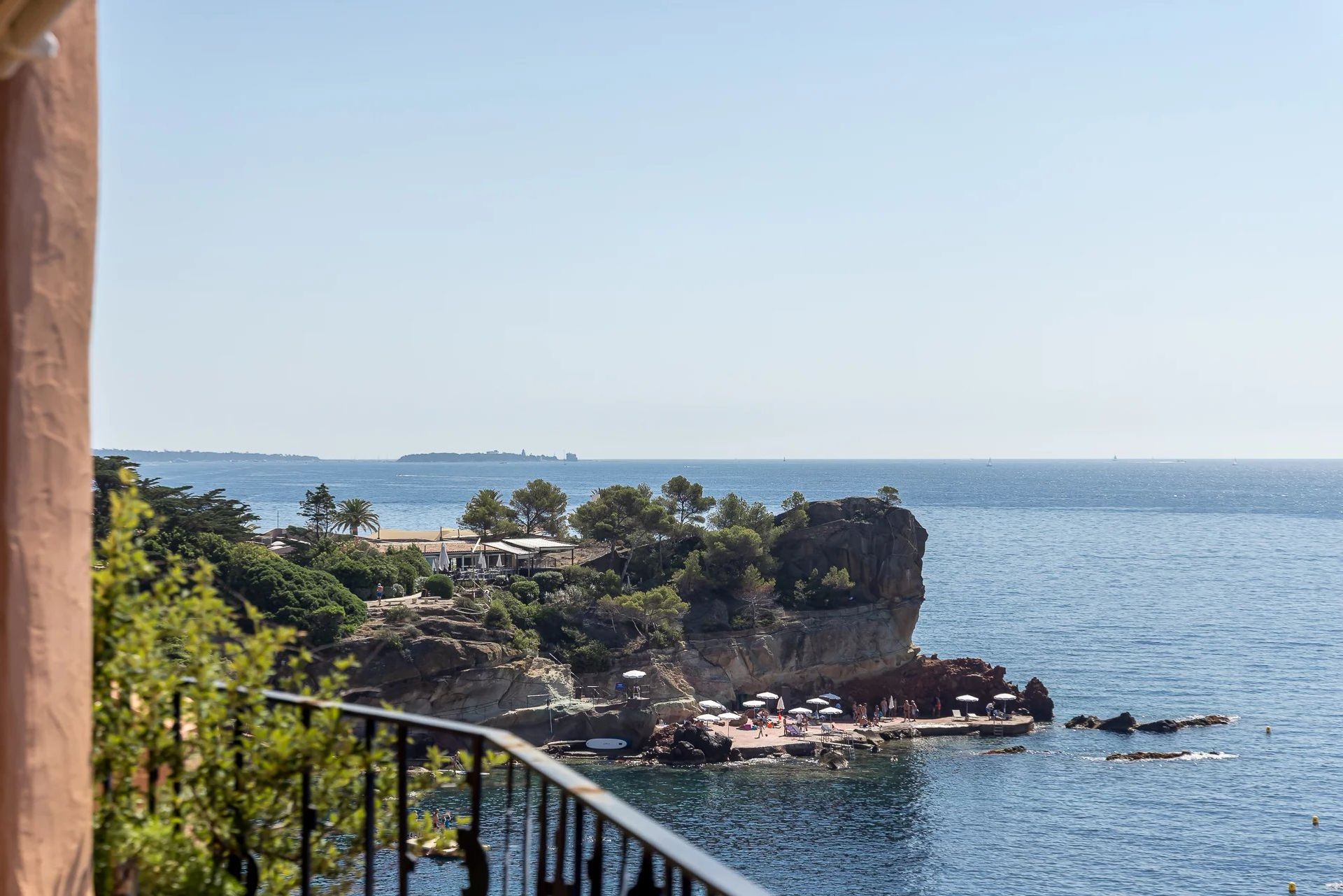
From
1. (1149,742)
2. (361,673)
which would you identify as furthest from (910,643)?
(361,673)

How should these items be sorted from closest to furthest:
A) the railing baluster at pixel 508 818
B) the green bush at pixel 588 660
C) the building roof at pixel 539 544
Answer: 1. the railing baluster at pixel 508 818
2. the green bush at pixel 588 660
3. the building roof at pixel 539 544

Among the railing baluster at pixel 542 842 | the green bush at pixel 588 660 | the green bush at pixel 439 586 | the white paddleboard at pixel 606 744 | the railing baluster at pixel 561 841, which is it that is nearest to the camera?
the railing baluster at pixel 561 841

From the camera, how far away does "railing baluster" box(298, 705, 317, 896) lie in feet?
10.5

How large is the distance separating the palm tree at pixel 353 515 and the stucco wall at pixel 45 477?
5943 cm

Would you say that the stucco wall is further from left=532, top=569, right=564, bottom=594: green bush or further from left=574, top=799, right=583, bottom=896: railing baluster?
left=532, top=569, right=564, bottom=594: green bush

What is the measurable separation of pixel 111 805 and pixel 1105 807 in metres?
39.8

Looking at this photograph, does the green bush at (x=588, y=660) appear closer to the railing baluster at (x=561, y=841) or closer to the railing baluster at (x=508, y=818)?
the railing baluster at (x=508, y=818)

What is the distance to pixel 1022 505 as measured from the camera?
195 meters

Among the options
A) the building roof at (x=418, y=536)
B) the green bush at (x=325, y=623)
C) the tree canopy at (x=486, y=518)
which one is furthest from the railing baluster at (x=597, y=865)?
the building roof at (x=418, y=536)

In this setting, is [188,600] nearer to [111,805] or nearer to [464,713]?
[111,805]

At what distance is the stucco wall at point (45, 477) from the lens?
9.36ft

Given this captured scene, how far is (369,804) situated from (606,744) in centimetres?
4024

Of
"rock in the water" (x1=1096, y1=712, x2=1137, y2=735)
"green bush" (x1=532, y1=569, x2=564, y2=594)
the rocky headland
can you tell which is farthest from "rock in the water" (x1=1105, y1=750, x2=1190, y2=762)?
"green bush" (x1=532, y1=569, x2=564, y2=594)

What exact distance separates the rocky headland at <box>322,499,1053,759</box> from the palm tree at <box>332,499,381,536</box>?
17567mm
